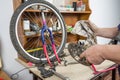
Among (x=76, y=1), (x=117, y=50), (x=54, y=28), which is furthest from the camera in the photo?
(x=76, y=1)

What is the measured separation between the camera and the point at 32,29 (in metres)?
1.47

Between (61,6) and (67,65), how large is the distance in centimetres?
77

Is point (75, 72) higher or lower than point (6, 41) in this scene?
lower

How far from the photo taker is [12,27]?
1.01 m

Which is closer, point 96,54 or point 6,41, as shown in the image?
point 96,54

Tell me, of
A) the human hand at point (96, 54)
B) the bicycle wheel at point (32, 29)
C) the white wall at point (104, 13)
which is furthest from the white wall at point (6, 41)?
the white wall at point (104, 13)

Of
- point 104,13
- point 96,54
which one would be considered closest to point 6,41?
point 96,54

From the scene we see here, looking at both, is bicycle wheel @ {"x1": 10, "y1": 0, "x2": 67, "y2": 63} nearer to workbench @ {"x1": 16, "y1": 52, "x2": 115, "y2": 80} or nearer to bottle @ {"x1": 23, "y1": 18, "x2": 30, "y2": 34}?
bottle @ {"x1": 23, "y1": 18, "x2": 30, "y2": 34}

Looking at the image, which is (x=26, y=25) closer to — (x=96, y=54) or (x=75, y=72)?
(x=75, y=72)

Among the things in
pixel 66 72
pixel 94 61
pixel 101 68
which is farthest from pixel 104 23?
pixel 94 61

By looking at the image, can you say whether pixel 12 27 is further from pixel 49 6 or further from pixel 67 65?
pixel 67 65

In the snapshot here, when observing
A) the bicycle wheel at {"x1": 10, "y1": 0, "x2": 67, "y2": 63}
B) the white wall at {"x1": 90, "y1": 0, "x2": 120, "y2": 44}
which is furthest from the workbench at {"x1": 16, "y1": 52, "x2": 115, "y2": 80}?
the white wall at {"x1": 90, "y1": 0, "x2": 120, "y2": 44}

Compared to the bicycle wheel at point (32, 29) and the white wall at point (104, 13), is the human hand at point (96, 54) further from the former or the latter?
the white wall at point (104, 13)

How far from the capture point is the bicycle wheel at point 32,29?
1.03 m
